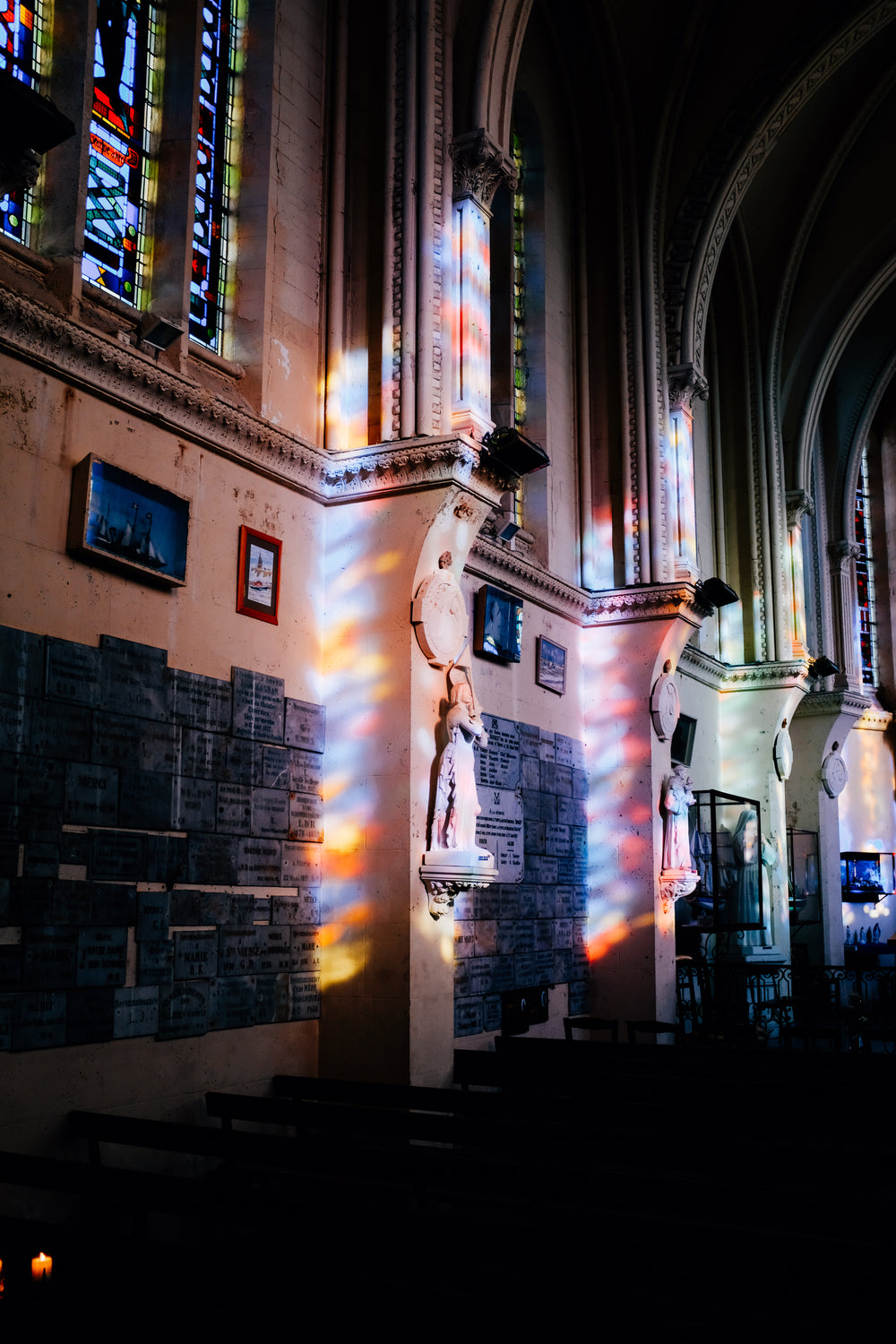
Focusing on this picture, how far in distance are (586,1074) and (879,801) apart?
52.1 ft

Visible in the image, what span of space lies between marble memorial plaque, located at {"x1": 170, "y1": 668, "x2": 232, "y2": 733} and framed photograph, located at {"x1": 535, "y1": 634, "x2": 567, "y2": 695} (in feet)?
14.3

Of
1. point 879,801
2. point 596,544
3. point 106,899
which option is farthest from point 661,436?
point 879,801

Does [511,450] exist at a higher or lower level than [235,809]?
higher

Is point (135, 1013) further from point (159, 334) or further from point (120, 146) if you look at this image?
point (120, 146)

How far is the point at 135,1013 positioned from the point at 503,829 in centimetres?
441

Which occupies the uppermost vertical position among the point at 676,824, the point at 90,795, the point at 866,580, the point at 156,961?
the point at 866,580

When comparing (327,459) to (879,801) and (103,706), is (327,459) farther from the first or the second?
(879,801)

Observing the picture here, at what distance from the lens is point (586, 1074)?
7691 mm

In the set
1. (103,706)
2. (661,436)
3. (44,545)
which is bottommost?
(103,706)

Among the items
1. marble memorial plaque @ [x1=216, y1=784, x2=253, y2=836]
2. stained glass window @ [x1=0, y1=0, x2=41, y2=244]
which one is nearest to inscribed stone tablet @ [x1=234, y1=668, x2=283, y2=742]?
marble memorial plaque @ [x1=216, y1=784, x2=253, y2=836]

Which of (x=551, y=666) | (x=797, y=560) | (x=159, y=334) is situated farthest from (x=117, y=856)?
(x=797, y=560)

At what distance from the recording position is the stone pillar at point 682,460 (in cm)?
1299

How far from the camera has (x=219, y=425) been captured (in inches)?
303

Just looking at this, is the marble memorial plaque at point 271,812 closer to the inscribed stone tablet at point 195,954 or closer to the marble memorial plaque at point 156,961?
the inscribed stone tablet at point 195,954
